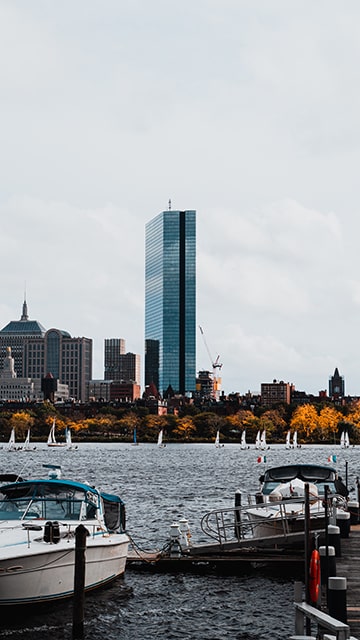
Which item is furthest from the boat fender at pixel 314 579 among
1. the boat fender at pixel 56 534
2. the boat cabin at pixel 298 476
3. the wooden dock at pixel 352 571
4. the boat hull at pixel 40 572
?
the boat cabin at pixel 298 476

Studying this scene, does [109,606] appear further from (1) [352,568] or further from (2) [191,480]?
(2) [191,480]

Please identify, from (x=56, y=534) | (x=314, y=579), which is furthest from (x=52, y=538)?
(x=314, y=579)

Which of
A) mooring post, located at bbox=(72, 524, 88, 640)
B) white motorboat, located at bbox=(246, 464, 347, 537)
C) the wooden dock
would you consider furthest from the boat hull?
white motorboat, located at bbox=(246, 464, 347, 537)

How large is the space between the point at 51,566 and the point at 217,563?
9465 mm

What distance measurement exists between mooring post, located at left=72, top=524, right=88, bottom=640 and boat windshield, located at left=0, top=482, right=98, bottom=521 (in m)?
6.06

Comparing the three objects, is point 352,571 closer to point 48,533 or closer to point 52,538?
point 52,538

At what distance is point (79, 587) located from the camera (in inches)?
993

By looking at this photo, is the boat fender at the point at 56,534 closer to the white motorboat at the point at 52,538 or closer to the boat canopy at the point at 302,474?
the white motorboat at the point at 52,538

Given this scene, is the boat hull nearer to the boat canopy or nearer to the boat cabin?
the boat cabin

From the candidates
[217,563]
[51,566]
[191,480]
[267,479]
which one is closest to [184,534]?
[217,563]

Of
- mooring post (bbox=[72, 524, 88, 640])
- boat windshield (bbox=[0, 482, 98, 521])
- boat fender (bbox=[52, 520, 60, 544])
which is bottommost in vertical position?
mooring post (bbox=[72, 524, 88, 640])

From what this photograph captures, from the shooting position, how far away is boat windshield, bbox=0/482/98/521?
31891 millimetres

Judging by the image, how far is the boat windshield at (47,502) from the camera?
105 feet

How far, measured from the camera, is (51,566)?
27.5 metres
